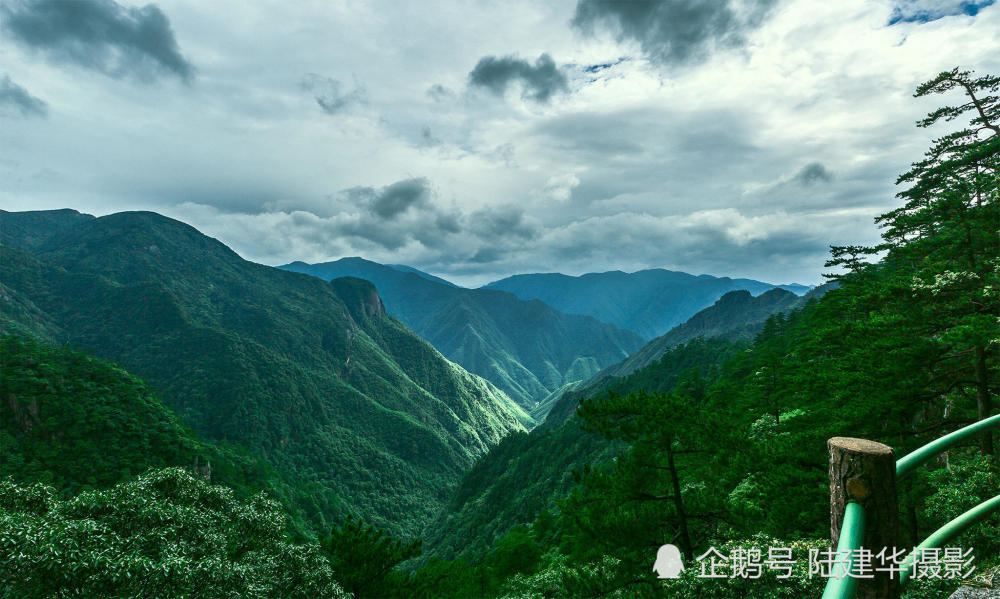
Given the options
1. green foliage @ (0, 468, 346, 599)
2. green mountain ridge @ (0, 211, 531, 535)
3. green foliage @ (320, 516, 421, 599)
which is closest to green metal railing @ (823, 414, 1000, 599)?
green foliage @ (0, 468, 346, 599)

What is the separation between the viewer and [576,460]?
90.2m

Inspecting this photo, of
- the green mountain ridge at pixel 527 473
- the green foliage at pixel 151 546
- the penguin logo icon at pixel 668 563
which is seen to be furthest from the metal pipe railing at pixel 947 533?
the green mountain ridge at pixel 527 473

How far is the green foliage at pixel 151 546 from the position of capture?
38.1 feet

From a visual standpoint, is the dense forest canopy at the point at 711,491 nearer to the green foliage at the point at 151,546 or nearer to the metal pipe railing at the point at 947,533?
the green foliage at the point at 151,546

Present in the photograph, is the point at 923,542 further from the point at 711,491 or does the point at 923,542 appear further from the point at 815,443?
the point at 711,491

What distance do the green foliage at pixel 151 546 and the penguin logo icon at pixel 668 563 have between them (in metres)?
14.0

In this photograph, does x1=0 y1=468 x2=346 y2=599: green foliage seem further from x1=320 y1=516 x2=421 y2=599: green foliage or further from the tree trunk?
the tree trunk

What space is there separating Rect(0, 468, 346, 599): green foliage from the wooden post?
662 inches

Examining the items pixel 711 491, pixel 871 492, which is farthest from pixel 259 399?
pixel 871 492

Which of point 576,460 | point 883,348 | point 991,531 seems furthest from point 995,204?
point 576,460

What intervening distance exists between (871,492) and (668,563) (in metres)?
9.14

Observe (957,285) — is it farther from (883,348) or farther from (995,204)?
(995,204)

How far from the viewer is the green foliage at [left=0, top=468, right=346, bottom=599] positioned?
38.1ft

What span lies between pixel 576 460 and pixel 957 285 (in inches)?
3286
